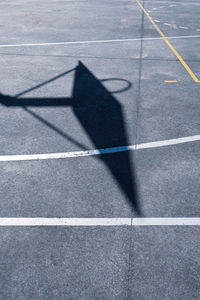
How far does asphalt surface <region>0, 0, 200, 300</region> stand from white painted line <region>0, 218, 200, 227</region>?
0.32 ft

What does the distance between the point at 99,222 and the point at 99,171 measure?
1325mm

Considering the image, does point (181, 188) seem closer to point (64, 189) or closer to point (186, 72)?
point (64, 189)

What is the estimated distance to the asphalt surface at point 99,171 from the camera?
4141 millimetres

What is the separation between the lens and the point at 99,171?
6.04 metres

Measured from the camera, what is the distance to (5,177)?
5906 mm

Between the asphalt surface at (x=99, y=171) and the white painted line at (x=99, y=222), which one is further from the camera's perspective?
the white painted line at (x=99, y=222)

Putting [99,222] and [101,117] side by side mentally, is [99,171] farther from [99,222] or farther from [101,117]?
[101,117]

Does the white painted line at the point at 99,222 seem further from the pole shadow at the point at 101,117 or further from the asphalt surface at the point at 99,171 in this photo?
the pole shadow at the point at 101,117

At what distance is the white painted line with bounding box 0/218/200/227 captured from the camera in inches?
193

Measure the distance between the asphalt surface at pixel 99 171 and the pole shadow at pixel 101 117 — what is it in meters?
0.03

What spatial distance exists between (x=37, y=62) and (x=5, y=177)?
6.93m

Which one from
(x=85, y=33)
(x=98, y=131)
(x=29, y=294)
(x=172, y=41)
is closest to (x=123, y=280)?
(x=29, y=294)

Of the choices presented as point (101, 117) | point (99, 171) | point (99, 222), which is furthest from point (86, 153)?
point (99, 222)

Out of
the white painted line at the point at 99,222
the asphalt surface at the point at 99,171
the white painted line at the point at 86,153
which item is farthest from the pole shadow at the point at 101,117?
the white painted line at the point at 99,222
